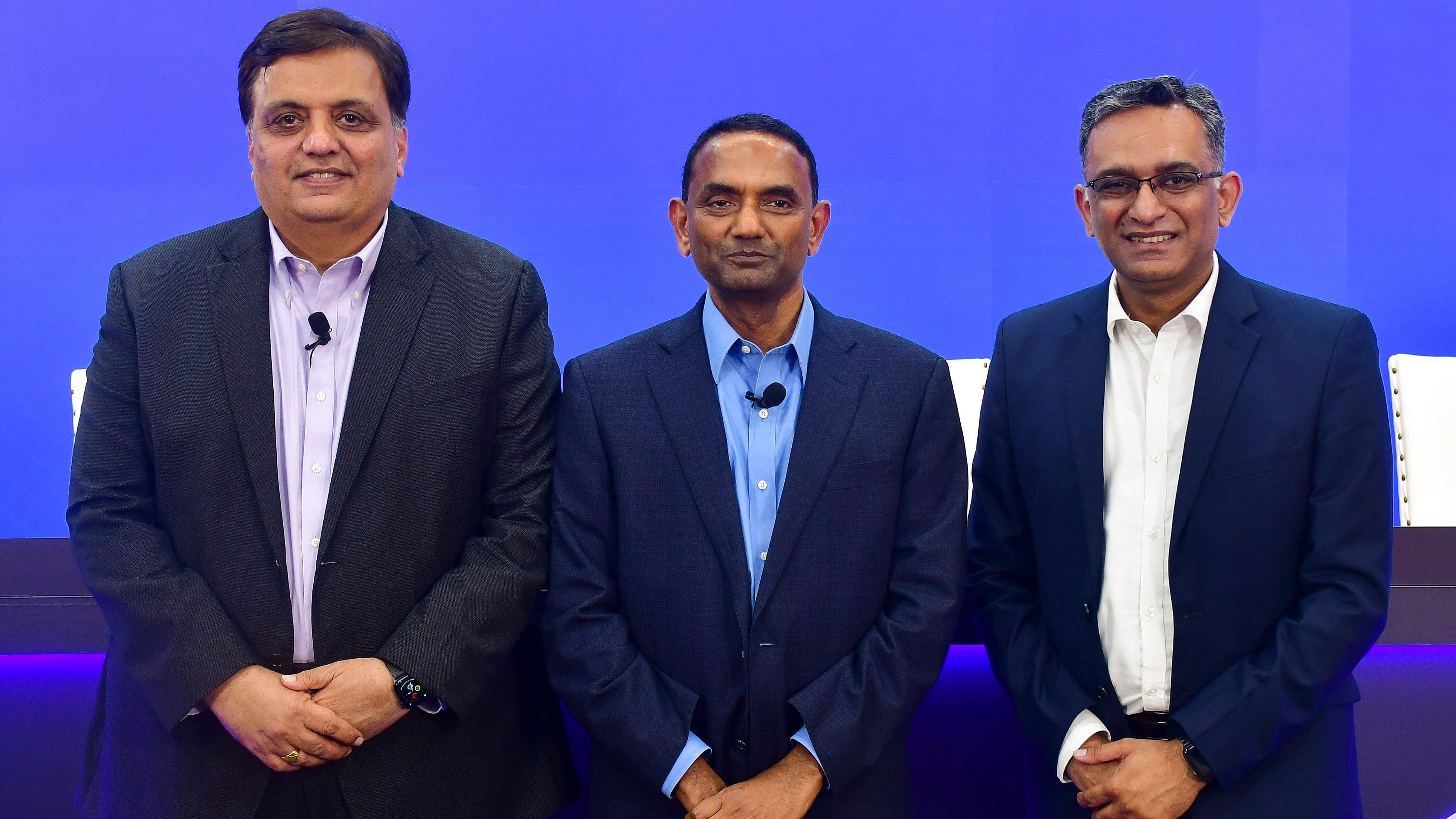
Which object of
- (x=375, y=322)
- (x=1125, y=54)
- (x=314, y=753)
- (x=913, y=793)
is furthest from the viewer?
(x=1125, y=54)

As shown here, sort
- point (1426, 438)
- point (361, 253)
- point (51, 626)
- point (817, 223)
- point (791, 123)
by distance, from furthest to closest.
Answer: point (791, 123) < point (1426, 438) < point (51, 626) < point (817, 223) < point (361, 253)

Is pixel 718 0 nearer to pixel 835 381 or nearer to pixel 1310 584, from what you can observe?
pixel 835 381

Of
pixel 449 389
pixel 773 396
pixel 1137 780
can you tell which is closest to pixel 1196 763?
pixel 1137 780

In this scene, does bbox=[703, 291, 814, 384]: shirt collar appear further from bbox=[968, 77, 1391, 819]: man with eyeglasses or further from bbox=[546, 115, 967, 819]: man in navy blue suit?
bbox=[968, 77, 1391, 819]: man with eyeglasses

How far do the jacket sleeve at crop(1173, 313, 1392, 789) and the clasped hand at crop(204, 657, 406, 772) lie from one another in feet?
4.25

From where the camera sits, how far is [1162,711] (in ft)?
5.71

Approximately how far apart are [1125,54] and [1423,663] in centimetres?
378

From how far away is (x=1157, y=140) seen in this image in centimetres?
179

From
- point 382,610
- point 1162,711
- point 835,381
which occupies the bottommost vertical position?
point 1162,711

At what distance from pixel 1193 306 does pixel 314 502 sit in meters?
1.56

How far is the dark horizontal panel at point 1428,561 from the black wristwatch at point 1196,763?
82cm

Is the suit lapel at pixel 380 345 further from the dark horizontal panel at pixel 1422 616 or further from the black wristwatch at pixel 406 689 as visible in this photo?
the dark horizontal panel at pixel 1422 616

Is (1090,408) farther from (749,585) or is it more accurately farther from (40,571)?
(40,571)

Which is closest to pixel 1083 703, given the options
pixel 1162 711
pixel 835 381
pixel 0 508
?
pixel 1162 711
